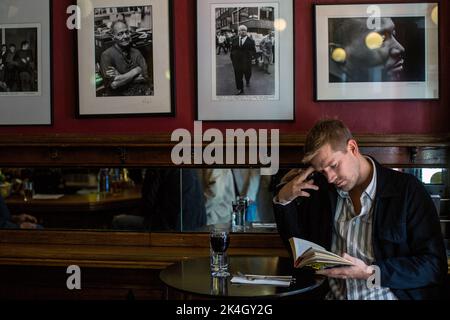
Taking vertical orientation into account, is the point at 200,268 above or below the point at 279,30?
below

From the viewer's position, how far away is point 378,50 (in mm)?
3332

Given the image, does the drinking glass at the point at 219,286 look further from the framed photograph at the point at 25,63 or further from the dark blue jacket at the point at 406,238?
the framed photograph at the point at 25,63

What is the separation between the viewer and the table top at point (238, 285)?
220 centimetres

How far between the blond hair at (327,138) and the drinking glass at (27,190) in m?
2.04

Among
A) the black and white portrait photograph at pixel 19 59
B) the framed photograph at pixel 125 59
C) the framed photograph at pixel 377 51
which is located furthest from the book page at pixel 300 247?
the black and white portrait photograph at pixel 19 59

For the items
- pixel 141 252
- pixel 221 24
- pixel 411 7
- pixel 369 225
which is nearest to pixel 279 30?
pixel 221 24

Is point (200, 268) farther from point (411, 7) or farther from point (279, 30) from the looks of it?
point (411, 7)

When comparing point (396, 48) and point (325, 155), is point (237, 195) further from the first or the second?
point (396, 48)

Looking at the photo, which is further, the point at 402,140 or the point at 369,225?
the point at 402,140

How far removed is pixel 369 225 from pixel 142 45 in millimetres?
1858

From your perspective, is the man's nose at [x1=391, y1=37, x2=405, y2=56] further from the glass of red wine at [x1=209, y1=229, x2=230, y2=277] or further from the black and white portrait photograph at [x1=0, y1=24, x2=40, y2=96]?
the black and white portrait photograph at [x1=0, y1=24, x2=40, y2=96]
